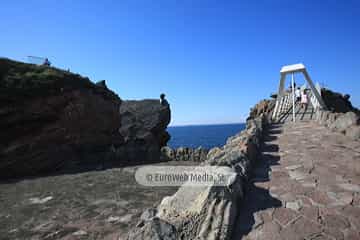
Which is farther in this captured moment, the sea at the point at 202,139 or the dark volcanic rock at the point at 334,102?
the sea at the point at 202,139

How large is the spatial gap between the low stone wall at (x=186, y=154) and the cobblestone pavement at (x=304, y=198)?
4.20 m

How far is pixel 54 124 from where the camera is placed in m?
8.70

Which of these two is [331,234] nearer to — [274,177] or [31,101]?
[274,177]

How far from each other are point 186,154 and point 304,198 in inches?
246

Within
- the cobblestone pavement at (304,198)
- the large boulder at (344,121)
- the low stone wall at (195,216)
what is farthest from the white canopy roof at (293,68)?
the low stone wall at (195,216)

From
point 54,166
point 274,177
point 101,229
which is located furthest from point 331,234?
point 54,166

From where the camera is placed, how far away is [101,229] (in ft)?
7.89

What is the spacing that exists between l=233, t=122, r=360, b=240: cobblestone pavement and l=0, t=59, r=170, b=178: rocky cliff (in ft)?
20.4

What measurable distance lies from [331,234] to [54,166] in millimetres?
9191

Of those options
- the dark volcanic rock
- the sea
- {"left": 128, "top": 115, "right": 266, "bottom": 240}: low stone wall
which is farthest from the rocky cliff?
the dark volcanic rock

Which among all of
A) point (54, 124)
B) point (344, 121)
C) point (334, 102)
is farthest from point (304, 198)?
point (334, 102)

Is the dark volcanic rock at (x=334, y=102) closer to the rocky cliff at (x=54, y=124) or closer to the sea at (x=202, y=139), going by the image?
the sea at (x=202, y=139)

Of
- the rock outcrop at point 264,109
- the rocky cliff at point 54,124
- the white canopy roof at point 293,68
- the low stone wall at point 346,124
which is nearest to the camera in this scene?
the low stone wall at point 346,124

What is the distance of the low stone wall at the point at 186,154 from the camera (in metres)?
7.88
